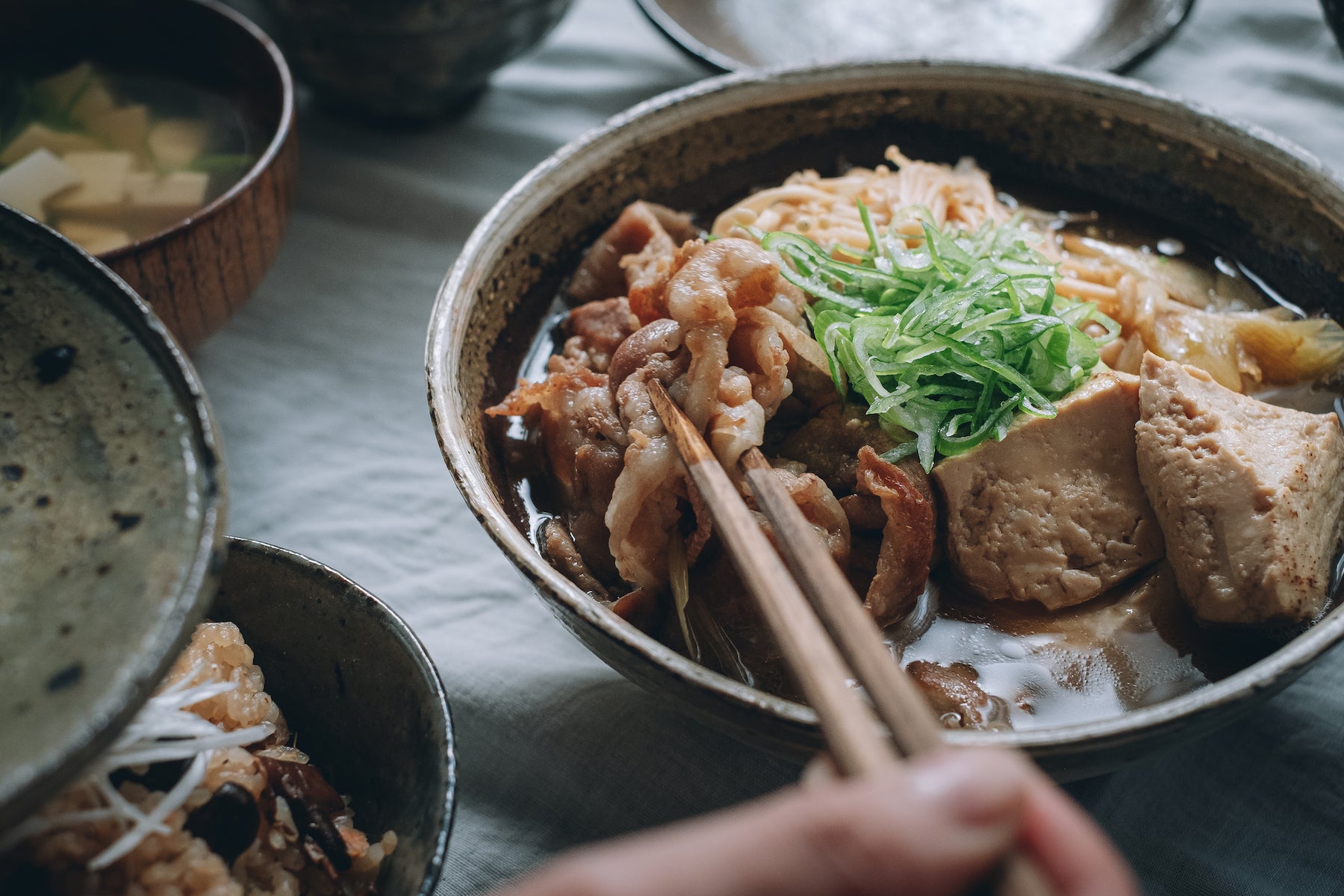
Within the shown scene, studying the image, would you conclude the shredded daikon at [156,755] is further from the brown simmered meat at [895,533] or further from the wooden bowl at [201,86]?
the brown simmered meat at [895,533]

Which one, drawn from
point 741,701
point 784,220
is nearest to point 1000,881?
point 741,701

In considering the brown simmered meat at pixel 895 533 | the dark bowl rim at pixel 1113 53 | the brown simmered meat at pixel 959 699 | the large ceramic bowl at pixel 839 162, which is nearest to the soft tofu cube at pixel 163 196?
the large ceramic bowl at pixel 839 162

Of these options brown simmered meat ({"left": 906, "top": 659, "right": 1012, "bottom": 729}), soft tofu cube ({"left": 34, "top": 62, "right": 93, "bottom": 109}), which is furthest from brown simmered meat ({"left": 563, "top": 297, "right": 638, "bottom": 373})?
soft tofu cube ({"left": 34, "top": 62, "right": 93, "bottom": 109})

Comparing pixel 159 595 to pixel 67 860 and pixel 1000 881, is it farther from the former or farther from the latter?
pixel 1000 881

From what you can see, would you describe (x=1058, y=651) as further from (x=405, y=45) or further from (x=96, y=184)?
(x=96, y=184)

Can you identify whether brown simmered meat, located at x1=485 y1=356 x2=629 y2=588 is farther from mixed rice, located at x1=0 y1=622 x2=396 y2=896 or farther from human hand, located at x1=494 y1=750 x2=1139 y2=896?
human hand, located at x1=494 y1=750 x2=1139 y2=896
